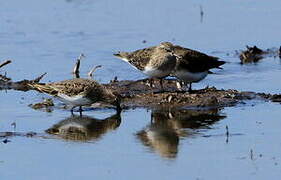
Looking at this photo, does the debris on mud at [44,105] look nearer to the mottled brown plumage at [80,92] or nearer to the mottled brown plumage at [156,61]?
the mottled brown plumage at [80,92]

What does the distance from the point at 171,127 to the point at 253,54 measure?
6.10 m

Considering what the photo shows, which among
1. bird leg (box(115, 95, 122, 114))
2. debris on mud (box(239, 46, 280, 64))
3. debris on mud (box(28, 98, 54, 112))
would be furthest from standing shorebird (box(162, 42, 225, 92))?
debris on mud (box(239, 46, 280, 64))

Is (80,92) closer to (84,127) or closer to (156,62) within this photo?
(84,127)

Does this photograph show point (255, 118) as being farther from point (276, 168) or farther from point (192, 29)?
point (192, 29)

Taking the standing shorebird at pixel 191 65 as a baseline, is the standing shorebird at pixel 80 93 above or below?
below

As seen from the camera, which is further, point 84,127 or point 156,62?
point 156,62

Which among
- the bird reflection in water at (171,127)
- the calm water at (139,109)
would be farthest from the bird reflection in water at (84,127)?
the bird reflection in water at (171,127)

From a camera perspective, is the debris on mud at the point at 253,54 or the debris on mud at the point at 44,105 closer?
the debris on mud at the point at 44,105

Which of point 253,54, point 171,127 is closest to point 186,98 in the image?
point 171,127

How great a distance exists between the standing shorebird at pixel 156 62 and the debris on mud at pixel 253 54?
10.7ft

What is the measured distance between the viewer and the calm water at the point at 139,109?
1254 centimetres

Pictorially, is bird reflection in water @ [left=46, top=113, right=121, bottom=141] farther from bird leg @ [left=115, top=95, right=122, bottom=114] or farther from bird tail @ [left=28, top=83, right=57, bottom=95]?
bird tail @ [left=28, top=83, right=57, bottom=95]

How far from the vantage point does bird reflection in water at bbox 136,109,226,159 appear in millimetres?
13570

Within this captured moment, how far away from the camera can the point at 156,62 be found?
56.0 ft
